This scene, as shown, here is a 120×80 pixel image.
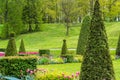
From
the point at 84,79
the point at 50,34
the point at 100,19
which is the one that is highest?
the point at 100,19

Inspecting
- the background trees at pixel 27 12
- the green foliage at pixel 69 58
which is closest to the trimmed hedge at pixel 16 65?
the green foliage at pixel 69 58

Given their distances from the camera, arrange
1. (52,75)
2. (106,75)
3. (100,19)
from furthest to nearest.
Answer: (52,75) < (100,19) < (106,75)

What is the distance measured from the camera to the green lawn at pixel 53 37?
171ft

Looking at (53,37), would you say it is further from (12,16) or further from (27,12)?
(12,16)

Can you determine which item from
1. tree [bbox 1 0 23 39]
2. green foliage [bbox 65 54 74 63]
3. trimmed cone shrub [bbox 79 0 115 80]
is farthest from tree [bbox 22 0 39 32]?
trimmed cone shrub [bbox 79 0 115 80]

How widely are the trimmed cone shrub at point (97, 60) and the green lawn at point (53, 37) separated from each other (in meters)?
37.4

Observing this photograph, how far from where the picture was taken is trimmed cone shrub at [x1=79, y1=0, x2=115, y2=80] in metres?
9.29

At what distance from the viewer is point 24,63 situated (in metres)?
17.5

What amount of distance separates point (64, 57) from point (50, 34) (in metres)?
35.8

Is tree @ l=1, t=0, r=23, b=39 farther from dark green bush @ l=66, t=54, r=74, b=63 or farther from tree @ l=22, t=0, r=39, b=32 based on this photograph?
dark green bush @ l=66, t=54, r=74, b=63

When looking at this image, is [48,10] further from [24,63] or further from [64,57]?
[24,63]

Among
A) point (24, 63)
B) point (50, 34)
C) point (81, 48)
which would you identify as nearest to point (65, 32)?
point (50, 34)

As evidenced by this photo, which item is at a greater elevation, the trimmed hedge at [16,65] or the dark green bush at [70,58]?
the trimmed hedge at [16,65]

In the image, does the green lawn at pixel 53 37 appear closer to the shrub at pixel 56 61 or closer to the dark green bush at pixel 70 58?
the dark green bush at pixel 70 58
